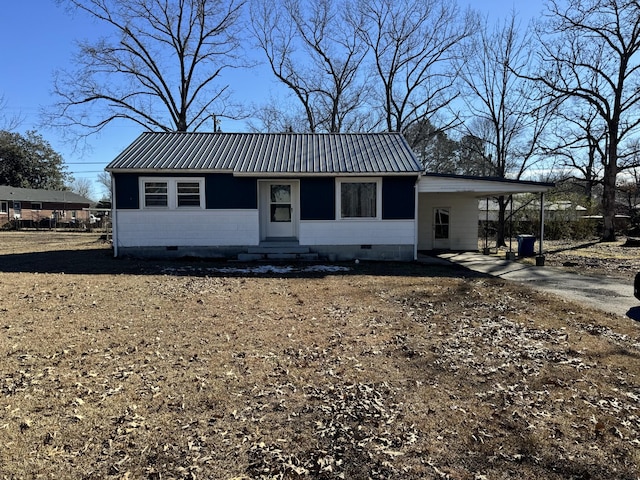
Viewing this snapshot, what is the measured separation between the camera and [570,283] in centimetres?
945

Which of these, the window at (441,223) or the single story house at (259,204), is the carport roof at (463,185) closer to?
the single story house at (259,204)

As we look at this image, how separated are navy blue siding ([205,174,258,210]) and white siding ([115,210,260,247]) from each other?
22 centimetres

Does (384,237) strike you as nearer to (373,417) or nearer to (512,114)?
(373,417)

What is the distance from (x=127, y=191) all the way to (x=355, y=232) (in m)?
7.35

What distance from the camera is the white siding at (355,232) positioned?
41.8ft

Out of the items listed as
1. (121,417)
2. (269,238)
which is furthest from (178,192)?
(121,417)

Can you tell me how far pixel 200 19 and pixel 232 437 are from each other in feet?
92.9

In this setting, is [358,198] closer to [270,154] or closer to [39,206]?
[270,154]

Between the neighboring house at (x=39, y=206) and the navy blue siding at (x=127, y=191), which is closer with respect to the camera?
the navy blue siding at (x=127, y=191)

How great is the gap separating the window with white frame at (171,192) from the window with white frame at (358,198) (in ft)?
14.7

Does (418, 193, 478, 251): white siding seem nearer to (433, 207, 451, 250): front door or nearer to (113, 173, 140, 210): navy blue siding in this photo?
(433, 207, 451, 250): front door

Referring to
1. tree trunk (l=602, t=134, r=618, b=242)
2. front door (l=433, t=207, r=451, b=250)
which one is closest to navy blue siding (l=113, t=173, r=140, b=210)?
front door (l=433, t=207, r=451, b=250)

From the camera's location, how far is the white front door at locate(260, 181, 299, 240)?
43.8ft

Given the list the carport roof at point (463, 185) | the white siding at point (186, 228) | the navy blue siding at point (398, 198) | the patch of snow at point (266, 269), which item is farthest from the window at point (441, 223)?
the white siding at point (186, 228)
